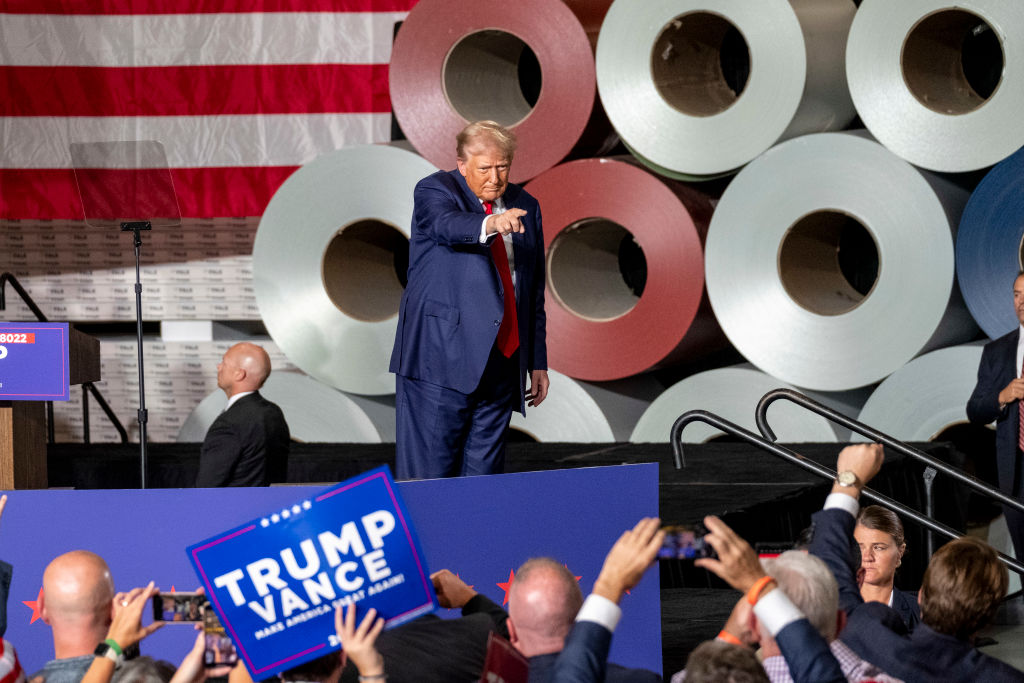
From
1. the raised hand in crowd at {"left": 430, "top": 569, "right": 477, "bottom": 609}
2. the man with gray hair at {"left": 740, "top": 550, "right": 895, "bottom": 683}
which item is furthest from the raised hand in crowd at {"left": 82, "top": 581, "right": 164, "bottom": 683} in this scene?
the man with gray hair at {"left": 740, "top": 550, "right": 895, "bottom": 683}

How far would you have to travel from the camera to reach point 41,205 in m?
6.66

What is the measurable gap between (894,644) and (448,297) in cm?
157

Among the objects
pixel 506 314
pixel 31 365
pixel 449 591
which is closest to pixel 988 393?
pixel 506 314

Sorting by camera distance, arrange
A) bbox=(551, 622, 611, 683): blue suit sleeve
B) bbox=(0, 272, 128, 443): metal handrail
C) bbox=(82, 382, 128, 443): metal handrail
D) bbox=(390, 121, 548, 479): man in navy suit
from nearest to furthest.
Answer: bbox=(551, 622, 611, 683): blue suit sleeve → bbox=(390, 121, 548, 479): man in navy suit → bbox=(0, 272, 128, 443): metal handrail → bbox=(82, 382, 128, 443): metal handrail

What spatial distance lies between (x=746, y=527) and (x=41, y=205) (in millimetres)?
4270

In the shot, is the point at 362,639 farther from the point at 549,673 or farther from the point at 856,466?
the point at 856,466

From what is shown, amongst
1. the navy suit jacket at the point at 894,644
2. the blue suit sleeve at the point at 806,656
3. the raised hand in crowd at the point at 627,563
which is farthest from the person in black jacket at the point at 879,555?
the raised hand in crowd at the point at 627,563

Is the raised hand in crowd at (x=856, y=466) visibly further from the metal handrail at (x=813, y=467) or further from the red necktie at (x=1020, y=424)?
the red necktie at (x=1020, y=424)

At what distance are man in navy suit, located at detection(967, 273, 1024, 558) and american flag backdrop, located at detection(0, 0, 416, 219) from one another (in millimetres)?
3421

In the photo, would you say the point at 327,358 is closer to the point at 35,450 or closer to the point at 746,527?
the point at 35,450

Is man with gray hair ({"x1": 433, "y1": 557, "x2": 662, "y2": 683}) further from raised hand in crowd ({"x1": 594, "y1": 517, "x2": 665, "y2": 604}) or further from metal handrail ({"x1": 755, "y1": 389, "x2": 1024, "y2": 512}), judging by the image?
metal handrail ({"x1": 755, "y1": 389, "x2": 1024, "y2": 512})

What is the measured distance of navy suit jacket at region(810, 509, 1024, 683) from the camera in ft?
7.29

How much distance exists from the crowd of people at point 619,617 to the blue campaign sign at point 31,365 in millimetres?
1651

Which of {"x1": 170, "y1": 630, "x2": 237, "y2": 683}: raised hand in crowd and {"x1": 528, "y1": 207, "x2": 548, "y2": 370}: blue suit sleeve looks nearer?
{"x1": 170, "y1": 630, "x2": 237, "y2": 683}: raised hand in crowd
